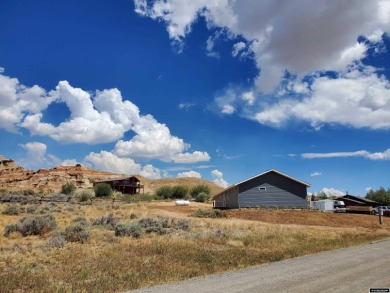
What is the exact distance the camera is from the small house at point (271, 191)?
147 ft

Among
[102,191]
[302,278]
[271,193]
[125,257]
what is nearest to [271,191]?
[271,193]

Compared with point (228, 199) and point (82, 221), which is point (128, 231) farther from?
point (228, 199)

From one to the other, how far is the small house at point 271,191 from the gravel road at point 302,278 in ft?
107

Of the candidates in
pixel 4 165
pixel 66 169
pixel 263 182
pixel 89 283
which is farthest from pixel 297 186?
pixel 4 165

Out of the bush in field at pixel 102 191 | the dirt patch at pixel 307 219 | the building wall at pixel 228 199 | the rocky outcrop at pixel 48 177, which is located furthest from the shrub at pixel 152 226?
the rocky outcrop at pixel 48 177

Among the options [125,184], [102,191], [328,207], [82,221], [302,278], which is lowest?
[302,278]

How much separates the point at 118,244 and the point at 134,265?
4636mm

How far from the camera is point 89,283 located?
905cm

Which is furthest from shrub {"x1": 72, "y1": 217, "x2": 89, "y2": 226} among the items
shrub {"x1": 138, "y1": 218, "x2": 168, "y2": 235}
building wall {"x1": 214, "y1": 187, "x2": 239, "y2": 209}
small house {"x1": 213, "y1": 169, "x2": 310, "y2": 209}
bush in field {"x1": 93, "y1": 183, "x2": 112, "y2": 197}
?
bush in field {"x1": 93, "y1": 183, "x2": 112, "y2": 197}

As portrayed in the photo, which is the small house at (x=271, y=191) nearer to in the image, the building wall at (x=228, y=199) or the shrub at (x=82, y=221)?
the building wall at (x=228, y=199)

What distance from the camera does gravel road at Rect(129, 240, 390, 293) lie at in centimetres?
809

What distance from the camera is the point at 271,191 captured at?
45.0 metres

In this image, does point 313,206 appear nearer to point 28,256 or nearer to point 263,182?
point 263,182

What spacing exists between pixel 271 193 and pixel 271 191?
0.27 meters
